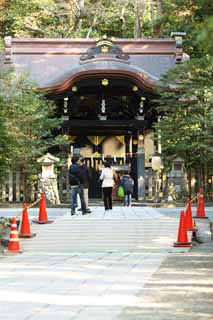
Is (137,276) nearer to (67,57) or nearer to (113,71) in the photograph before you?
(113,71)

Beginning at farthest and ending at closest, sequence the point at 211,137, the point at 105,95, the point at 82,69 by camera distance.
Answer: the point at 105,95 → the point at 82,69 → the point at 211,137

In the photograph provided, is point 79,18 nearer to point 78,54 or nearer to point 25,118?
point 78,54

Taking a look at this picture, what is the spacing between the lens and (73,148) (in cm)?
2691

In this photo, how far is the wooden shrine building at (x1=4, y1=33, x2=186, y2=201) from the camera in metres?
24.3

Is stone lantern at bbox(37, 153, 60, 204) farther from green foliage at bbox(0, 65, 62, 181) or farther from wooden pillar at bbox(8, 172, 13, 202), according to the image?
wooden pillar at bbox(8, 172, 13, 202)

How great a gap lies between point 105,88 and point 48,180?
642cm

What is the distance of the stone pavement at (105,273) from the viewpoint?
20.7ft

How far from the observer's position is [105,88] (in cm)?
2611

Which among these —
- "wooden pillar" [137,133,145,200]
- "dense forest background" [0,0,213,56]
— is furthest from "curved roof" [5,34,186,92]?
"dense forest background" [0,0,213,56]

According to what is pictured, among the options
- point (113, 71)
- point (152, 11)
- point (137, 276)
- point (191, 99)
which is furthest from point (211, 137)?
point (152, 11)

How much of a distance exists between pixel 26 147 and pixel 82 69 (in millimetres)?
4159

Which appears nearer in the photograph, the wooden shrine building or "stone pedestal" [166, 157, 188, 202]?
"stone pedestal" [166, 157, 188, 202]

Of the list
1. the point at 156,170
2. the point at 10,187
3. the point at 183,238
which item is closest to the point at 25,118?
the point at 10,187

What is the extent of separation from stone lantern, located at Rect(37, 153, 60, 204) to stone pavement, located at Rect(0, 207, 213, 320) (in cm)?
595
